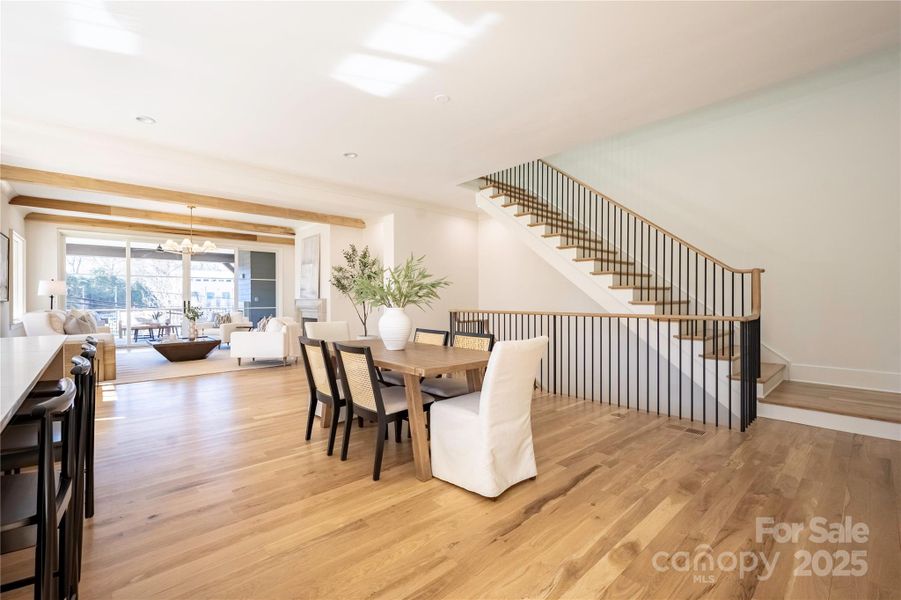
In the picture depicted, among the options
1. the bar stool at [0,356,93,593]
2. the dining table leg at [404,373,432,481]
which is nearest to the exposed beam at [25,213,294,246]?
the bar stool at [0,356,93,593]

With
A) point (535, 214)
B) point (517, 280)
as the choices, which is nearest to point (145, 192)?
point (535, 214)

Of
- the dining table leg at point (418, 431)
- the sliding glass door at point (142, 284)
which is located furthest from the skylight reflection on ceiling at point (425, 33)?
the sliding glass door at point (142, 284)

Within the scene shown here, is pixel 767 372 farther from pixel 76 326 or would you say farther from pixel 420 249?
pixel 76 326

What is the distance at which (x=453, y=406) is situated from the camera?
8.55 ft

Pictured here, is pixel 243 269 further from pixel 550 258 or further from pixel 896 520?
pixel 896 520

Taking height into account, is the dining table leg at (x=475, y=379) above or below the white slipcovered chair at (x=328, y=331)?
below

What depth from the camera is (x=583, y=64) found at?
314cm

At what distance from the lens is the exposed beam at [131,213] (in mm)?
6809

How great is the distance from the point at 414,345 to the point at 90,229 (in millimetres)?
8880

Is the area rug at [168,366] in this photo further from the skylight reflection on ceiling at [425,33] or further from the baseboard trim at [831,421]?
the baseboard trim at [831,421]

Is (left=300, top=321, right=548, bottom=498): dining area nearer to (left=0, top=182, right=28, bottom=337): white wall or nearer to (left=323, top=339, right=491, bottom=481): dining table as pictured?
(left=323, top=339, right=491, bottom=481): dining table

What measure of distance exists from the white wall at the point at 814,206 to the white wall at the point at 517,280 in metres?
2.05

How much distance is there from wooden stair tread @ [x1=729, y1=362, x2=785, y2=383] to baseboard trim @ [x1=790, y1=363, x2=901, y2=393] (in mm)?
236

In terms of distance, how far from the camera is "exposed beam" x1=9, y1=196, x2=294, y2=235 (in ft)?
22.3
